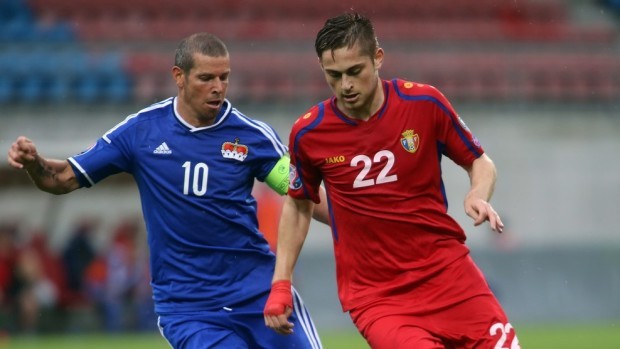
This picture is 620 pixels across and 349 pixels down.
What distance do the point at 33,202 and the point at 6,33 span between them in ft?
12.3

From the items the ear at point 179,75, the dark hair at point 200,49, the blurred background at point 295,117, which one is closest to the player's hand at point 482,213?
the dark hair at point 200,49

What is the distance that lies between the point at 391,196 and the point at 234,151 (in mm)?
1175

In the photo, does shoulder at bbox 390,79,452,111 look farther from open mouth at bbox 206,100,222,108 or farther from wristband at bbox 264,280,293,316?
wristband at bbox 264,280,293,316

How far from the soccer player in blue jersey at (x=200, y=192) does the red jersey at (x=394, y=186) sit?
723 mm

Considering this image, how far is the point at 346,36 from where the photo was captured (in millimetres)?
5875

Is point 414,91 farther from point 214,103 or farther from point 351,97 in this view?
point 214,103

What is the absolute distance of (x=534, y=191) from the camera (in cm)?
2152

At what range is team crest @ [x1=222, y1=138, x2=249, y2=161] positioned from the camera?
6.72 metres

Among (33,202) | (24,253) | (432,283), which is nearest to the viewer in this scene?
(432,283)

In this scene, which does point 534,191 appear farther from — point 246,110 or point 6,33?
point 6,33

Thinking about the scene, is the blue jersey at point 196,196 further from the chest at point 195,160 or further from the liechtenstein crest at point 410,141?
the liechtenstein crest at point 410,141

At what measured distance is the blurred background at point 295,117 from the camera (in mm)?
19000

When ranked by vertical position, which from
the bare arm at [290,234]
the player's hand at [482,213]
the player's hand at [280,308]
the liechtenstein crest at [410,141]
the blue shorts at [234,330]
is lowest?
the blue shorts at [234,330]

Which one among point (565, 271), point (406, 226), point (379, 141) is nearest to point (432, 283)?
point (406, 226)
